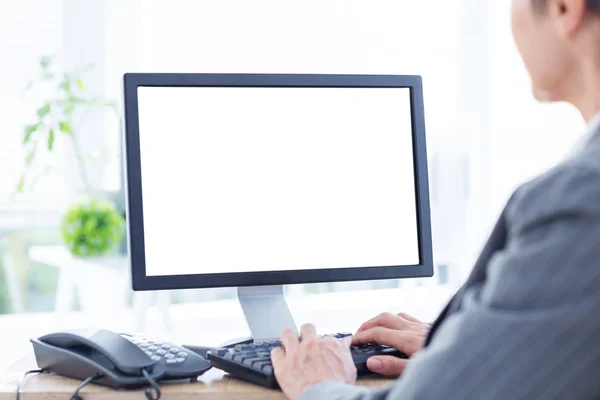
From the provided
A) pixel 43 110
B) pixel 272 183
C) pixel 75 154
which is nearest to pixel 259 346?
pixel 272 183

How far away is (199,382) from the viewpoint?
38.4 inches

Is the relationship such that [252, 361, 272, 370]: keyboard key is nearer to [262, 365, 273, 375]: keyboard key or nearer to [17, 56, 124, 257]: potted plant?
[262, 365, 273, 375]: keyboard key

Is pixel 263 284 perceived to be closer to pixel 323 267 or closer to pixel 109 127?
pixel 323 267

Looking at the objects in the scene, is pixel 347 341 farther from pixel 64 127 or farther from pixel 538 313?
pixel 64 127

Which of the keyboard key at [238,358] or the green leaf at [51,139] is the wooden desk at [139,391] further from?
the green leaf at [51,139]

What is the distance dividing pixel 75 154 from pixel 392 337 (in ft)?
7.61

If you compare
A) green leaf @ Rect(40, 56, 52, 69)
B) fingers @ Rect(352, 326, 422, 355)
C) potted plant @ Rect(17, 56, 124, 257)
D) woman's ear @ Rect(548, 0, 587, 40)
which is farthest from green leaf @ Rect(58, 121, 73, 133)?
woman's ear @ Rect(548, 0, 587, 40)

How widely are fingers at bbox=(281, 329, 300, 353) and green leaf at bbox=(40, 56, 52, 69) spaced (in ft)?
7.69

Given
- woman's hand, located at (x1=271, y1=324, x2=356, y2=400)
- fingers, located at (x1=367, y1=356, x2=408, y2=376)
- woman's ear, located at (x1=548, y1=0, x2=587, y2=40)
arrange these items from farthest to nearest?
1. fingers, located at (x1=367, y1=356, x2=408, y2=376)
2. woman's hand, located at (x1=271, y1=324, x2=356, y2=400)
3. woman's ear, located at (x1=548, y1=0, x2=587, y2=40)

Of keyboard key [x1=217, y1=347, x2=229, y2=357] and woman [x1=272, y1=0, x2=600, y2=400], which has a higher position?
woman [x1=272, y1=0, x2=600, y2=400]

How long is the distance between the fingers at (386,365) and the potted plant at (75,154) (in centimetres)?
173

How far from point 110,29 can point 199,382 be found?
8.06ft

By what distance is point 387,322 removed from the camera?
1124 millimetres

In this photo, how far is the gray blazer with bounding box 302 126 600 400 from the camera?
583 mm
